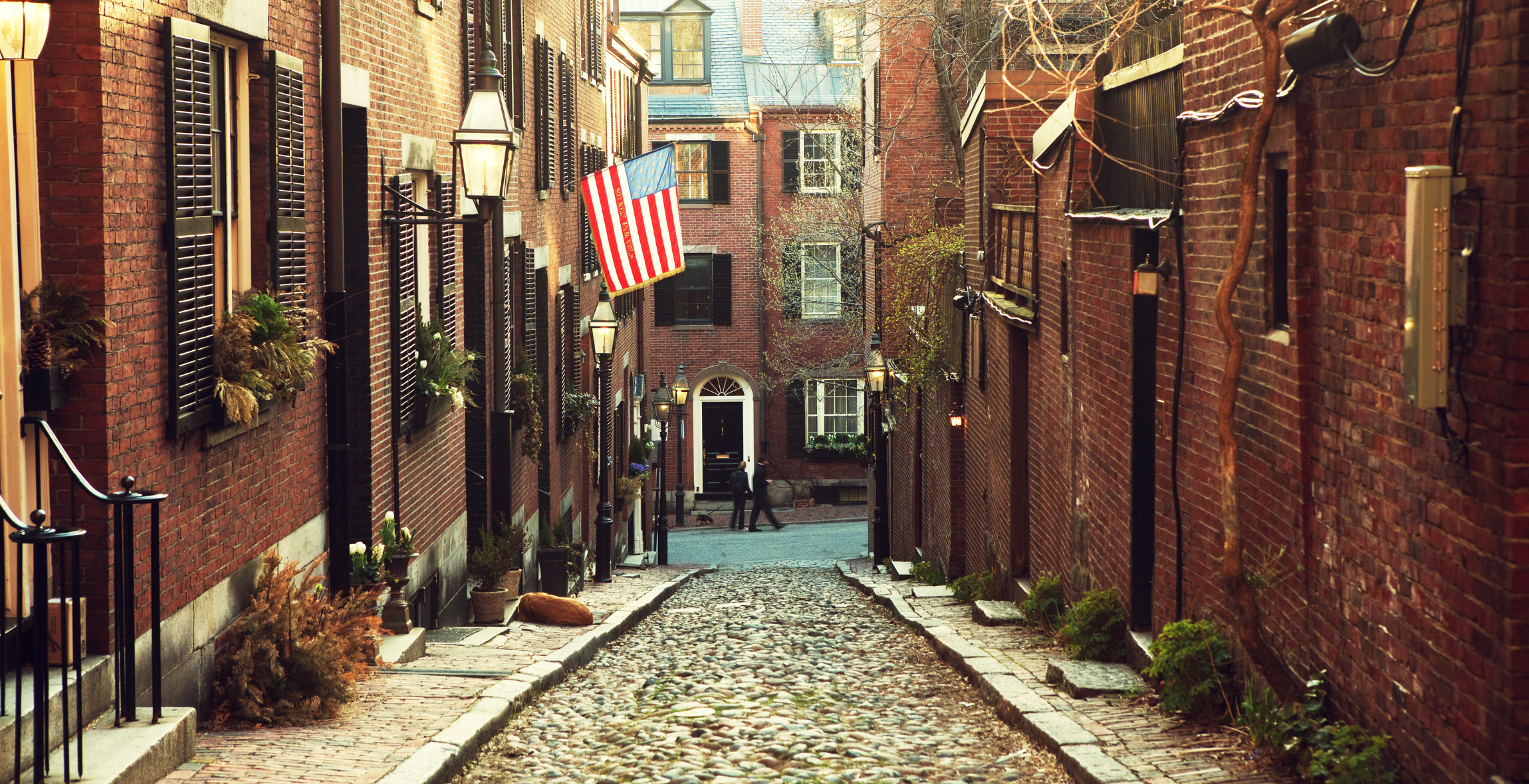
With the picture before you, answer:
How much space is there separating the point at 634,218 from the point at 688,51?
78.9 feet

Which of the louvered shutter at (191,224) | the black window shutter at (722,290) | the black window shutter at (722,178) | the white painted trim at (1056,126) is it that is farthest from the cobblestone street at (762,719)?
the black window shutter at (722,178)

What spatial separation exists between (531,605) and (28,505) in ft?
24.6

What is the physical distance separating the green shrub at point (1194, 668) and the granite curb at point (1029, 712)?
492mm

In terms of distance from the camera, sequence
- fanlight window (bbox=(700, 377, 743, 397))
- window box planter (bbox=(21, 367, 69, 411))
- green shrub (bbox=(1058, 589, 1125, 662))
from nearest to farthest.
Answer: window box planter (bbox=(21, 367, 69, 411)) → green shrub (bbox=(1058, 589, 1125, 662)) → fanlight window (bbox=(700, 377, 743, 397))

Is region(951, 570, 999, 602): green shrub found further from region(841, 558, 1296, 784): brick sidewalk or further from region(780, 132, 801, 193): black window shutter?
region(780, 132, 801, 193): black window shutter

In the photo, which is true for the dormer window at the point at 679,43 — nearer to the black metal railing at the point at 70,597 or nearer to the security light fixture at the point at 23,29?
the black metal railing at the point at 70,597

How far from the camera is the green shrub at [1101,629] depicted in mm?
9234

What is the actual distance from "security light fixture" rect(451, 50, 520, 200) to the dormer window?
99.8 ft

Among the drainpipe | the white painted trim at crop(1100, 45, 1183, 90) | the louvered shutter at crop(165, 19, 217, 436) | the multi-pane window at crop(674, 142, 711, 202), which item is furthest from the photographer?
the multi-pane window at crop(674, 142, 711, 202)

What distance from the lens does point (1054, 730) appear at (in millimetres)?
7367

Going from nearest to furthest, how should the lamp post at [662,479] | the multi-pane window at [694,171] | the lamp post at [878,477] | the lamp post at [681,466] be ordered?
1. the lamp post at [878,477]
2. the lamp post at [662,479]
3. the lamp post at [681,466]
4. the multi-pane window at [694,171]

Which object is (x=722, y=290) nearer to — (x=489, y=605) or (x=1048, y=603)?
(x=489, y=605)

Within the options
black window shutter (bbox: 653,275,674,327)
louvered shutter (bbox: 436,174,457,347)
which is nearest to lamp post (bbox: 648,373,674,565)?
black window shutter (bbox: 653,275,674,327)

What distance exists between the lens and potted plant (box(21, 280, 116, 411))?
577cm
